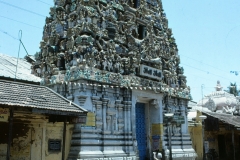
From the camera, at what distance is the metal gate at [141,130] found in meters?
20.4

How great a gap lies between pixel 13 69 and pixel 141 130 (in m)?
9.44

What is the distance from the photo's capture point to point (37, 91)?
14.4 metres

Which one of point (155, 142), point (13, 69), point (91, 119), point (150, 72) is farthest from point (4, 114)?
point (155, 142)

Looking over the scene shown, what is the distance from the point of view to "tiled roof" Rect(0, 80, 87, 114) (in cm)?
1200

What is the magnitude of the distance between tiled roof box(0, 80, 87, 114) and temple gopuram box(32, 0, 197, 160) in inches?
96.5

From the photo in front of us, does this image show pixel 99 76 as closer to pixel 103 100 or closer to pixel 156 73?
pixel 103 100

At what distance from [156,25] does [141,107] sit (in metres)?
6.72

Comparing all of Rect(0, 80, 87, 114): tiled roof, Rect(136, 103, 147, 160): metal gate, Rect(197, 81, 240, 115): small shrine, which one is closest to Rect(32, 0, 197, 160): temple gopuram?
Rect(136, 103, 147, 160): metal gate

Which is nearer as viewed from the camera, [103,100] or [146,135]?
[103,100]

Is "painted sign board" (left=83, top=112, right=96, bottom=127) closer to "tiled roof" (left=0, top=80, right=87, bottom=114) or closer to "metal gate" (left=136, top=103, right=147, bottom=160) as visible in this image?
"tiled roof" (left=0, top=80, right=87, bottom=114)

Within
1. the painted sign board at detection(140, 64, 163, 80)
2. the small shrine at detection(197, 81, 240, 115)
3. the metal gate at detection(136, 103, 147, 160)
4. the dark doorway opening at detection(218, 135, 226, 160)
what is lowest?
the dark doorway opening at detection(218, 135, 226, 160)

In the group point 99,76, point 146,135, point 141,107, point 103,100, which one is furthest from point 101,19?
point 146,135

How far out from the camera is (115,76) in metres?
18.3

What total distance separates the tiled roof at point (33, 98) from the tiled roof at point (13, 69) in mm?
4881
